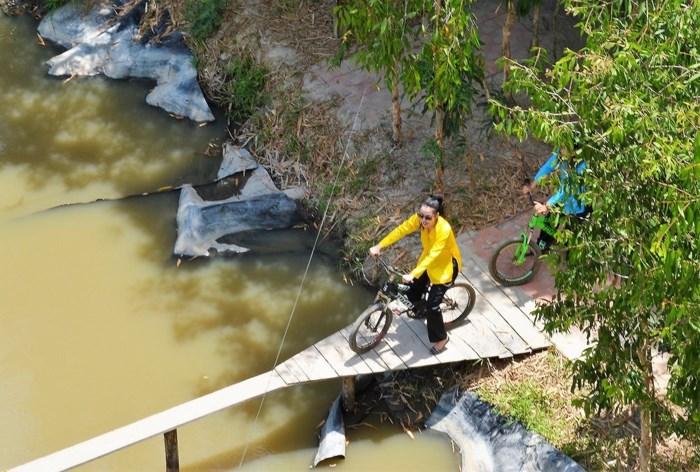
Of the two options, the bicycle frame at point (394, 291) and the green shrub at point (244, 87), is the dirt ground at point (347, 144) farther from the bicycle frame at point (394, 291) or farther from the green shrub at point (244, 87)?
the bicycle frame at point (394, 291)

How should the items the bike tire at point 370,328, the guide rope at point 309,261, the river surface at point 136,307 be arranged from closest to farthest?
1. the bike tire at point 370,328
2. the river surface at point 136,307
3. the guide rope at point 309,261

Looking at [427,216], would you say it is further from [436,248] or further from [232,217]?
[232,217]

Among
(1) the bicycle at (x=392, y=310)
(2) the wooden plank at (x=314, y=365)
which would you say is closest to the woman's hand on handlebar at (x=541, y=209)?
(1) the bicycle at (x=392, y=310)

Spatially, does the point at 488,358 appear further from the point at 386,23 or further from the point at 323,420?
the point at 386,23

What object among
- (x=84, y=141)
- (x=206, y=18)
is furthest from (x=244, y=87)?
(x=84, y=141)

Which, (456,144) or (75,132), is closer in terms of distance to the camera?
(456,144)

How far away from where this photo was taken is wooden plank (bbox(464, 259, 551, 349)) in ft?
27.5

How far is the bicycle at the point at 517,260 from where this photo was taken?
8547 millimetres

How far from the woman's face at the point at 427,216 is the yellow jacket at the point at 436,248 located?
6 centimetres

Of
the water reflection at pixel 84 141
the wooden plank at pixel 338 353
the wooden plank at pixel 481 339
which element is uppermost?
the wooden plank at pixel 481 339

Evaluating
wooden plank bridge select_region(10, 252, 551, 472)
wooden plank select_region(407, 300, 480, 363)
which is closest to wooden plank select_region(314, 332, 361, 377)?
wooden plank bridge select_region(10, 252, 551, 472)

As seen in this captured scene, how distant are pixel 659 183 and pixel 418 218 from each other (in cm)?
251

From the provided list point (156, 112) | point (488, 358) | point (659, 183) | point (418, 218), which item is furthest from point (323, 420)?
point (156, 112)

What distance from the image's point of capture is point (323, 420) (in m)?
8.48
